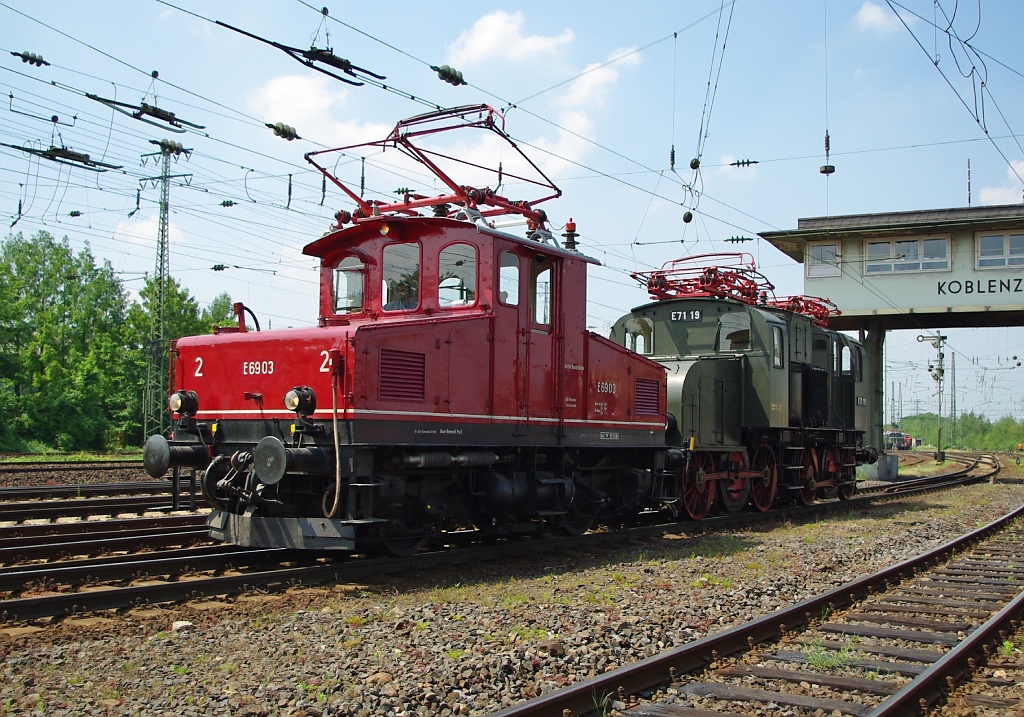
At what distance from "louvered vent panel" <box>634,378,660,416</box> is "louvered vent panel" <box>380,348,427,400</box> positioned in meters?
4.34

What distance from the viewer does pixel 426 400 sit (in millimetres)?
8656

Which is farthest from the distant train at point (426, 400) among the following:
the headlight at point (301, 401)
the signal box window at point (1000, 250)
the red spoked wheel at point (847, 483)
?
the signal box window at point (1000, 250)

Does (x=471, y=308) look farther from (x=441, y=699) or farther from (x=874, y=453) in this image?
(x=874, y=453)

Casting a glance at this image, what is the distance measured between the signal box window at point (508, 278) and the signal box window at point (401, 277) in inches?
36.0

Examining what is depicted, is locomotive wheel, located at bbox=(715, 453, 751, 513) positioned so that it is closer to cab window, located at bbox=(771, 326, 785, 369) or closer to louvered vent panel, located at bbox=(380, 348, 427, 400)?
cab window, located at bbox=(771, 326, 785, 369)

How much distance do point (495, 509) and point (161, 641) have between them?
163 inches

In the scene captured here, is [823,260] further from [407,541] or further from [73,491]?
[407,541]

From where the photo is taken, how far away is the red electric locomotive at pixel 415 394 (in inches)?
316

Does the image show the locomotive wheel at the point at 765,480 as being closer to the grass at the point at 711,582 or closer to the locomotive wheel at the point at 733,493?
the locomotive wheel at the point at 733,493

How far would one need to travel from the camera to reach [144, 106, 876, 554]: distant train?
8.04m

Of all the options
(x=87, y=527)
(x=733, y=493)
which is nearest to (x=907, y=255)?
(x=733, y=493)

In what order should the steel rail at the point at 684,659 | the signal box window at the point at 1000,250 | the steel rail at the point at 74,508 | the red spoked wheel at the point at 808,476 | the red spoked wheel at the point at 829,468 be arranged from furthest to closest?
the signal box window at the point at 1000,250, the red spoked wheel at the point at 829,468, the red spoked wheel at the point at 808,476, the steel rail at the point at 74,508, the steel rail at the point at 684,659

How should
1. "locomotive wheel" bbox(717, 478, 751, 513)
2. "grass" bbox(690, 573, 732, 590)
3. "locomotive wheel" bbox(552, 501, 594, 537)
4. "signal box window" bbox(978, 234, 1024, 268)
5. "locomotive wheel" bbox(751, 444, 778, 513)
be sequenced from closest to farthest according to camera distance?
"grass" bbox(690, 573, 732, 590), "locomotive wheel" bbox(552, 501, 594, 537), "locomotive wheel" bbox(717, 478, 751, 513), "locomotive wheel" bbox(751, 444, 778, 513), "signal box window" bbox(978, 234, 1024, 268)

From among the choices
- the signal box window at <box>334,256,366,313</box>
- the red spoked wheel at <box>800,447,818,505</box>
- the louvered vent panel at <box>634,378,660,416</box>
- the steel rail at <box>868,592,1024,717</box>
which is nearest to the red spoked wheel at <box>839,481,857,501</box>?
the red spoked wheel at <box>800,447,818,505</box>
